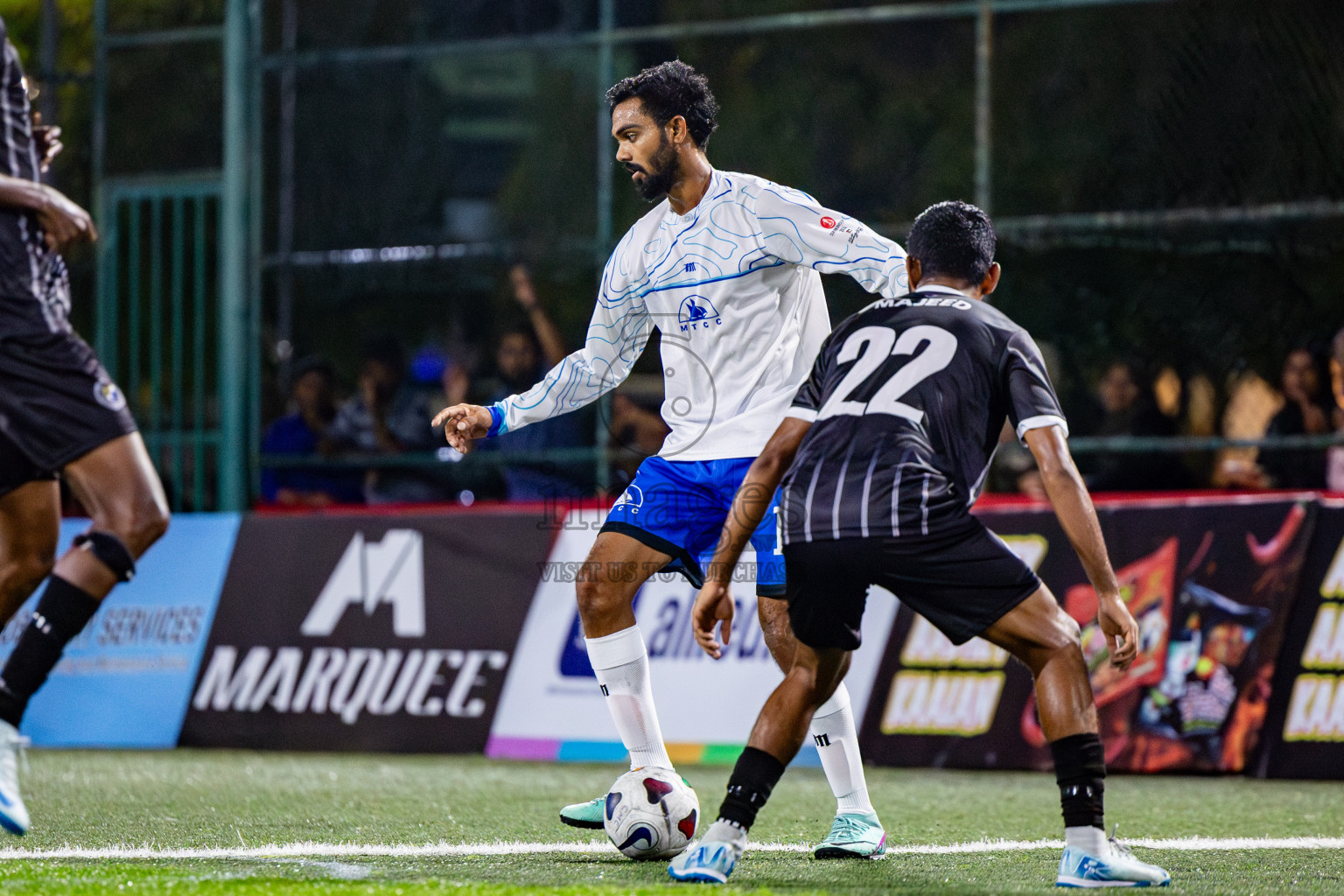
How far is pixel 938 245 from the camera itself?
4719 mm

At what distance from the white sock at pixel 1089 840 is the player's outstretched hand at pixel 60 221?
3229mm

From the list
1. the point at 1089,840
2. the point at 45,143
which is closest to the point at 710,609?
the point at 1089,840

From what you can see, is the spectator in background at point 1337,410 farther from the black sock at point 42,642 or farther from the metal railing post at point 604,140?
the black sock at point 42,642

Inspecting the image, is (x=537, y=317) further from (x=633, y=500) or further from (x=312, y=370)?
(x=633, y=500)

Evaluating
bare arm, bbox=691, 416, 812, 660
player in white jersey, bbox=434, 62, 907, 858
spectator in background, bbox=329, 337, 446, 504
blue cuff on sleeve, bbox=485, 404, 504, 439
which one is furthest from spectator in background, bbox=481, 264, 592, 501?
bare arm, bbox=691, 416, 812, 660


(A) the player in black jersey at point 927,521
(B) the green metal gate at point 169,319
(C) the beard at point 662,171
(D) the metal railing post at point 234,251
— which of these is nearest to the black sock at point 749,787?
(A) the player in black jersey at point 927,521

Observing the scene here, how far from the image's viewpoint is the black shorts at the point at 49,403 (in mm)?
5043

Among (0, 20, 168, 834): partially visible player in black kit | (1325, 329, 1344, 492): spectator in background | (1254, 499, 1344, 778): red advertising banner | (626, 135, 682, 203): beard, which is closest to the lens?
(0, 20, 168, 834): partially visible player in black kit

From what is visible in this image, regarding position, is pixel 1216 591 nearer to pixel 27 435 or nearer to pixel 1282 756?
pixel 1282 756

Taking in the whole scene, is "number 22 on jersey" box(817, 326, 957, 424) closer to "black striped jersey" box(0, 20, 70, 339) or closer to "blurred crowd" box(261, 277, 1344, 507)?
"black striped jersey" box(0, 20, 70, 339)

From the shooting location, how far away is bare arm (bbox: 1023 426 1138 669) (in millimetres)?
4348

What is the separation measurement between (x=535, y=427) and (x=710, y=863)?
7.46m

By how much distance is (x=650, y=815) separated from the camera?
5.32 metres

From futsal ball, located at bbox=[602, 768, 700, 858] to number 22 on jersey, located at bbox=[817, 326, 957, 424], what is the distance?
1407 millimetres
